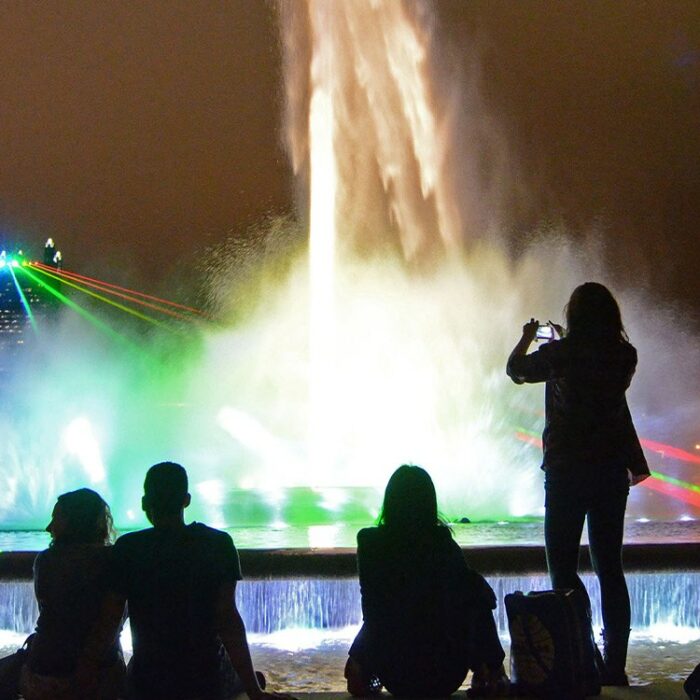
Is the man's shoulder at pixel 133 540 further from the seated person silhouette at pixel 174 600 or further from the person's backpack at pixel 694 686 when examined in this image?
the person's backpack at pixel 694 686

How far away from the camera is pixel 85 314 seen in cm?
4234

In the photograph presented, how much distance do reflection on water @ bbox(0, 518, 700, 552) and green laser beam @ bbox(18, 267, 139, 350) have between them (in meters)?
21.6

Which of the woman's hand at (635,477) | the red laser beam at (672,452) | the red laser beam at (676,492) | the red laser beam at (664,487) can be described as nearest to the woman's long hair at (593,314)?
the woman's hand at (635,477)

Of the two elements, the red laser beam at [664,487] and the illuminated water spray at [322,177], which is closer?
the red laser beam at [664,487]

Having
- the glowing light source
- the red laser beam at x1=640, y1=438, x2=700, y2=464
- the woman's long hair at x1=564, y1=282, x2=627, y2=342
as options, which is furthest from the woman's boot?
the red laser beam at x1=640, y1=438, x2=700, y2=464

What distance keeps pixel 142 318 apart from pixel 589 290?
32.2 meters

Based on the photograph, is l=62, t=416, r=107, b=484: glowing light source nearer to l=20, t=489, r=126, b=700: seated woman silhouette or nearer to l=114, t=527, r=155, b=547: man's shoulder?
l=20, t=489, r=126, b=700: seated woman silhouette

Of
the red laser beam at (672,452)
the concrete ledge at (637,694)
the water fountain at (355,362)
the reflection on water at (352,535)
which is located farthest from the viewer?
the red laser beam at (672,452)

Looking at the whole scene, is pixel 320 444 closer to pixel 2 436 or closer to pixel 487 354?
pixel 487 354

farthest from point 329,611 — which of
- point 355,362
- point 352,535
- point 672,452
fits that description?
point 672,452

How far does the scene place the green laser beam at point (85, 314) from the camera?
31569mm

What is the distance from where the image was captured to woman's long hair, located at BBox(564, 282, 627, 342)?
3.53 m

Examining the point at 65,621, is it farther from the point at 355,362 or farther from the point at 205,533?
the point at 355,362

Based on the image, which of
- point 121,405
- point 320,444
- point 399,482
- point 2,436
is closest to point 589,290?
point 399,482
